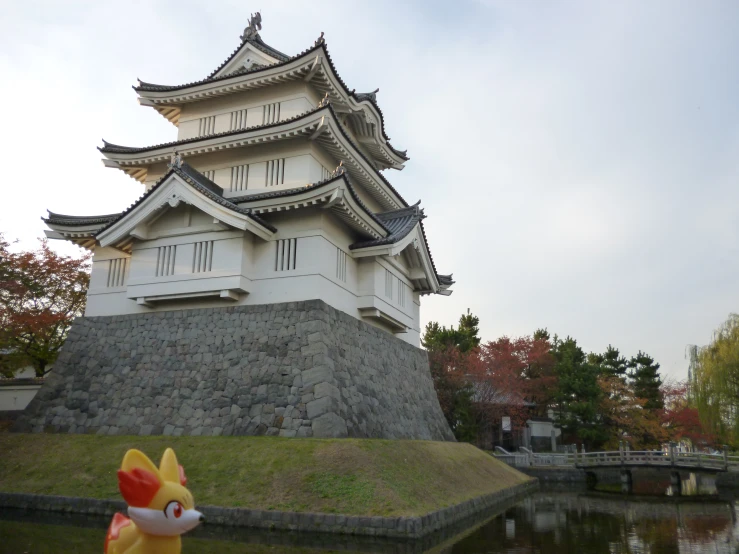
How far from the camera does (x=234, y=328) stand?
52.4 ft

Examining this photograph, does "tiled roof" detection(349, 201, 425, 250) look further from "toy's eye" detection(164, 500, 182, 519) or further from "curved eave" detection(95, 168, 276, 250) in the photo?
"toy's eye" detection(164, 500, 182, 519)

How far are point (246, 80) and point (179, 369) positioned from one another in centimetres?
989

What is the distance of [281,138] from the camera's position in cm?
1720

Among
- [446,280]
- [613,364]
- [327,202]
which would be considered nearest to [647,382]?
[613,364]

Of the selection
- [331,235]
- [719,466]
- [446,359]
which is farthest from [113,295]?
[719,466]

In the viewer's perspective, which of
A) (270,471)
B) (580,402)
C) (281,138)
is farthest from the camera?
(580,402)

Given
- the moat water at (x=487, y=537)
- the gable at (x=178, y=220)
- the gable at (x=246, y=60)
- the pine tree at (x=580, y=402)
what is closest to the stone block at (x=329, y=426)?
the moat water at (x=487, y=537)

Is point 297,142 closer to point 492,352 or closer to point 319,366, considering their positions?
point 319,366

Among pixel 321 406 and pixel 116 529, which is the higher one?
pixel 321 406

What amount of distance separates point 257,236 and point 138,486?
12.0 m

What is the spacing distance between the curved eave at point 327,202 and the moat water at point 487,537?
27.9 feet

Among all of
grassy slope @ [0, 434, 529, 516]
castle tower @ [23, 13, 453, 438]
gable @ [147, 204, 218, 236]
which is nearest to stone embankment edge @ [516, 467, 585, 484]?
castle tower @ [23, 13, 453, 438]

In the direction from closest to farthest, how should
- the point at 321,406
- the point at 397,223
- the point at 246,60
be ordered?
1. the point at 321,406
2. the point at 397,223
3. the point at 246,60

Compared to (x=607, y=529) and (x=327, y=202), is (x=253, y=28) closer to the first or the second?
(x=327, y=202)
